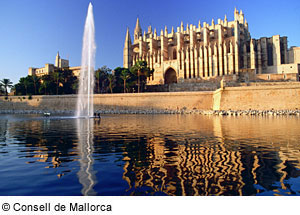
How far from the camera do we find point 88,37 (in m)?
25.0

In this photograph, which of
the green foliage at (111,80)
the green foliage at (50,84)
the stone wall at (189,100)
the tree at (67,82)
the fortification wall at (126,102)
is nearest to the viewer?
the stone wall at (189,100)

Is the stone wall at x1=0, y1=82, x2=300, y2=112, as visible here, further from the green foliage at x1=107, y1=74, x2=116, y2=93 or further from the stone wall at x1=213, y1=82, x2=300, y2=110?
the green foliage at x1=107, y1=74, x2=116, y2=93

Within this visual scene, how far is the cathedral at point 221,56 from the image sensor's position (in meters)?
47.2

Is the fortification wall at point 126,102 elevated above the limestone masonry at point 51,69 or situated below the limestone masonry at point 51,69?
below

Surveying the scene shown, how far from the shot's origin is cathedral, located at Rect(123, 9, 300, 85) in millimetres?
47250

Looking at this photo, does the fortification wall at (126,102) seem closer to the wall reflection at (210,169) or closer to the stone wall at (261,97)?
the stone wall at (261,97)

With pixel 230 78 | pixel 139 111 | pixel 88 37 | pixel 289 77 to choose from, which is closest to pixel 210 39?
pixel 230 78

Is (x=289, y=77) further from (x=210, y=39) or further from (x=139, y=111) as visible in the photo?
(x=139, y=111)

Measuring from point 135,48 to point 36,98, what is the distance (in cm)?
3165

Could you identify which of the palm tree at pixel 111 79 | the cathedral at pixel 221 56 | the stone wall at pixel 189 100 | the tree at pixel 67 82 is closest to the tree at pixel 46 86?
the tree at pixel 67 82

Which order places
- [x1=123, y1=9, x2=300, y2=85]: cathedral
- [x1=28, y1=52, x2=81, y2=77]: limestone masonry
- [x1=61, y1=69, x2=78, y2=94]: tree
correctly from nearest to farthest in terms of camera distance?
[x1=123, y1=9, x2=300, y2=85]: cathedral
[x1=61, y1=69, x2=78, y2=94]: tree
[x1=28, y1=52, x2=81, y2=77]: limestone masonry

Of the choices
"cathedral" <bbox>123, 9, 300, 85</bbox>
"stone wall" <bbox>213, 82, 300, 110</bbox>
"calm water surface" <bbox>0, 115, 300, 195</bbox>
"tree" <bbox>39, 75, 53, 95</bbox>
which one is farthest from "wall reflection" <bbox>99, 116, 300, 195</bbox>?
"tree" <bbox>39, 75, 53, 95</bbox>

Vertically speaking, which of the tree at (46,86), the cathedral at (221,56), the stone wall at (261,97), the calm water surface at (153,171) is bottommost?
the calm water surface at (153,171)
